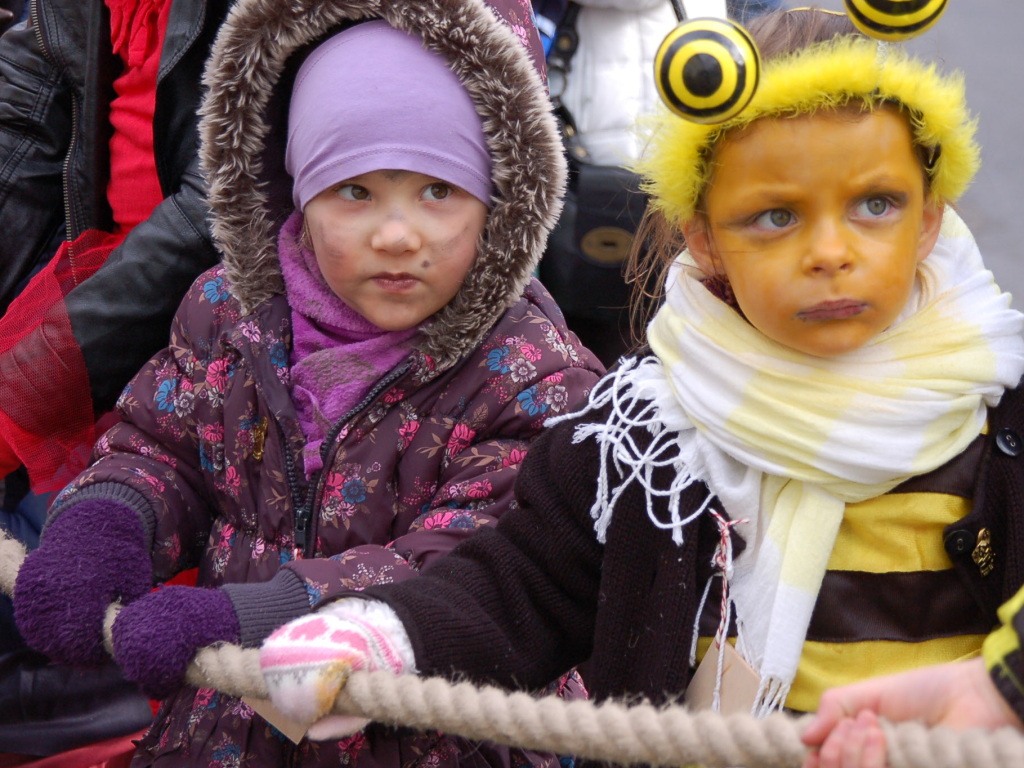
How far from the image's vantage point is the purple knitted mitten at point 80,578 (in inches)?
44.5

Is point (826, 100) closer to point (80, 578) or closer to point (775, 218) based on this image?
point (775, 218)

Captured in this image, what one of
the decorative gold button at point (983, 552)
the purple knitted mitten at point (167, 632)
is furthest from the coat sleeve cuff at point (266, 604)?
the decorative gold button at point (983, 552)

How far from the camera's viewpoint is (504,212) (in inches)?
52.4

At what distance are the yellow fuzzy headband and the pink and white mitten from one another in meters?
0.48

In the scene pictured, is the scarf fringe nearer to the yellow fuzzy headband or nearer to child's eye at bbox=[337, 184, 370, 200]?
the yellow fuzzy headband

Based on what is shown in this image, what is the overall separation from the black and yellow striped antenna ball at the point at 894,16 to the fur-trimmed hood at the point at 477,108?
51 cm

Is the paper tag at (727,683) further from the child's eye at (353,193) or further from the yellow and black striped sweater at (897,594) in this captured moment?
the child's eye at (353,193)

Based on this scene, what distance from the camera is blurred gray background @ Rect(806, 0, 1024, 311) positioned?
231 cm

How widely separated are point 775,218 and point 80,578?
2.57 ft

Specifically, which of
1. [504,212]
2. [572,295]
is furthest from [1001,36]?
[504,212]

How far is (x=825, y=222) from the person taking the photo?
94 centimetres

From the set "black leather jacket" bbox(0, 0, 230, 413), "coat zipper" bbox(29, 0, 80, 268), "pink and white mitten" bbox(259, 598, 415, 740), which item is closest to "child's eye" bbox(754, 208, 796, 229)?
"pink and white mitten" bbox(259, 598, 415, 740)

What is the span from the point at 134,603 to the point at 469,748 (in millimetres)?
407

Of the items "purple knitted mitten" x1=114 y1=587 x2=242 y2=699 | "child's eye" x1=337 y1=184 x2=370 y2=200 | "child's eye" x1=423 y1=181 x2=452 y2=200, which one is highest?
"child's eye" x1=423 y1=181 x2=452 y2=200
